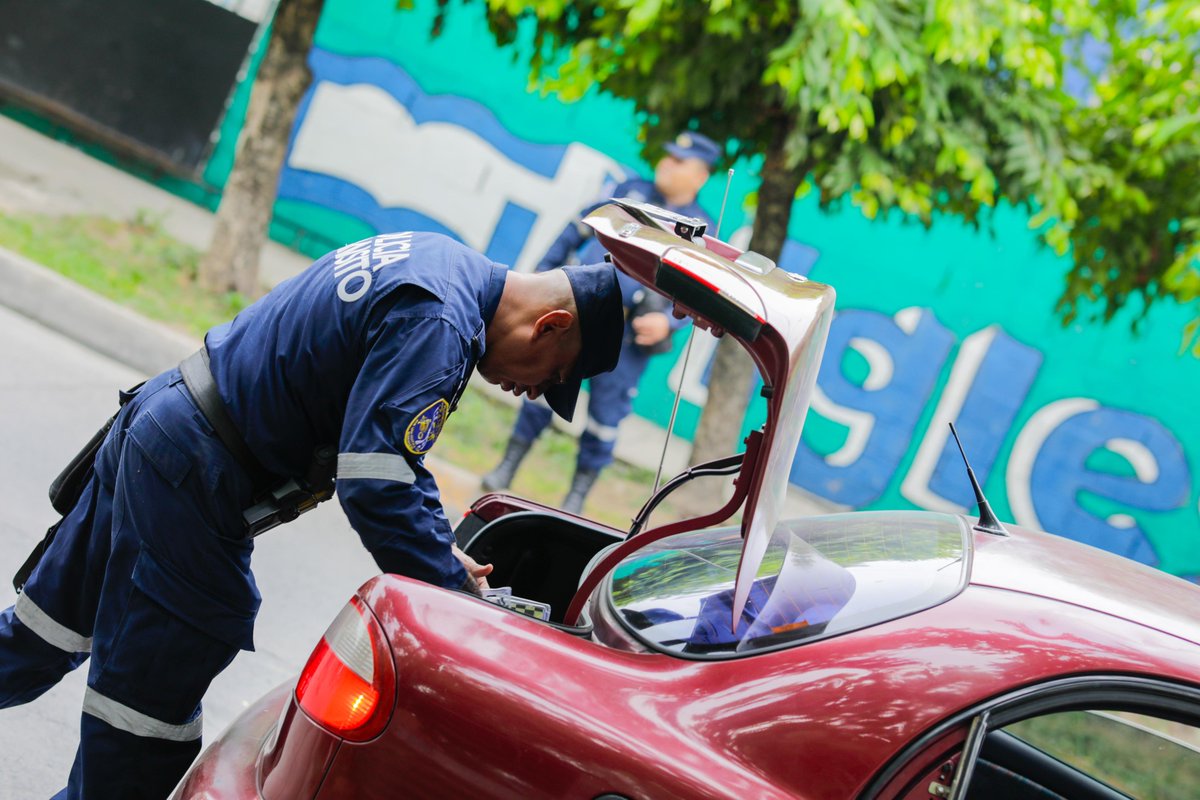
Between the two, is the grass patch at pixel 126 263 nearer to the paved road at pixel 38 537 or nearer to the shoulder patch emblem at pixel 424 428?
the paved road at pixel 38 537

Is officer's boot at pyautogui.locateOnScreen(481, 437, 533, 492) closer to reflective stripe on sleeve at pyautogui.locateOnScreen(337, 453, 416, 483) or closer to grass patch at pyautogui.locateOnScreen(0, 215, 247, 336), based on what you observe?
grass patch at pyautogui.locateOnScreen(0, 215, 247, 336)

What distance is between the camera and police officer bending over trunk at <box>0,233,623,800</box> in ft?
7.20

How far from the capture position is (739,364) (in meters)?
6.93

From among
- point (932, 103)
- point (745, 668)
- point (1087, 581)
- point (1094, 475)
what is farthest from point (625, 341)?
point (1094, 475)

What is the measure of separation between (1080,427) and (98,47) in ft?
30.5

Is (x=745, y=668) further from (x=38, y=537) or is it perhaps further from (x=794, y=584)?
(x=38, y=537)

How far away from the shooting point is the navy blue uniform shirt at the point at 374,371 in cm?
214

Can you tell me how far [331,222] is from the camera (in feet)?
35.8

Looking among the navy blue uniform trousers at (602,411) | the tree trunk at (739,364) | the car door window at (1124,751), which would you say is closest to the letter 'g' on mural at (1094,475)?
the tree trunk at (739,364)

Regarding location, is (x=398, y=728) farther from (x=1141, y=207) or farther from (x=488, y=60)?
(x=488, y=60)

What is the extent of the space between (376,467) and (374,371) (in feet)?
0.61

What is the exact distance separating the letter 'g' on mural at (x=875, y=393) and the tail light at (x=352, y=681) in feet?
25.4

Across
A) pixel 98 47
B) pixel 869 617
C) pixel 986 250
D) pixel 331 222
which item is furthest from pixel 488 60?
pixel 869 617

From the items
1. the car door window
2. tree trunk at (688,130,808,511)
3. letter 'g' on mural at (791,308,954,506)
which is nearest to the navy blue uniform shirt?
the car door window
